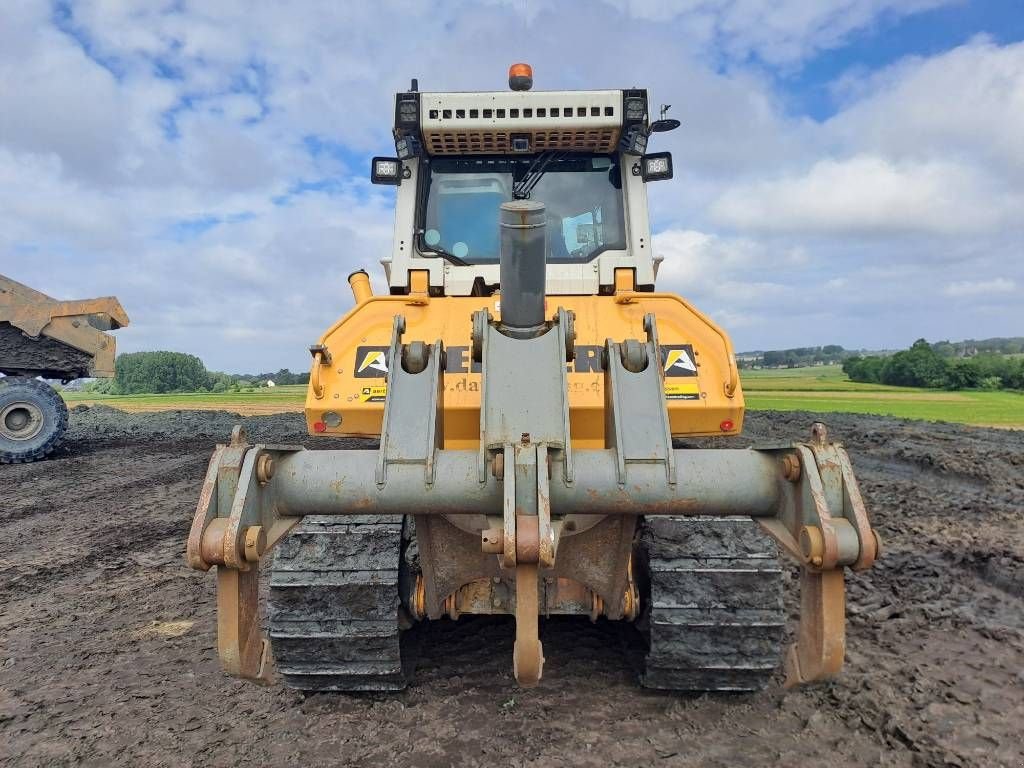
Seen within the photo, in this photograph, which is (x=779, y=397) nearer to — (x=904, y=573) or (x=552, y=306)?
(x=904, y=573)

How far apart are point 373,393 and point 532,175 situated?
2.09m

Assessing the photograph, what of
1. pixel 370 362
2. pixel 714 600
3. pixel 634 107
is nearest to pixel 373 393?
pixel 370 362

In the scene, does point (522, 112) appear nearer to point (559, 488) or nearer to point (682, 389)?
point (682, 389)

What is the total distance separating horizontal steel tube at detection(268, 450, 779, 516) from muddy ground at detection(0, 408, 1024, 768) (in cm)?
137

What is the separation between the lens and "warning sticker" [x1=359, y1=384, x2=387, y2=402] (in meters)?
3.74

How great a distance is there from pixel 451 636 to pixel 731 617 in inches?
76.1

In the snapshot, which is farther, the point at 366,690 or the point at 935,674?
the point at 935,674

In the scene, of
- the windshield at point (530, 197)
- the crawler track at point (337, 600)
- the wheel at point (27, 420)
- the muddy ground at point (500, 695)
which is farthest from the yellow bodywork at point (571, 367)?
the wheel at point (27, 420)

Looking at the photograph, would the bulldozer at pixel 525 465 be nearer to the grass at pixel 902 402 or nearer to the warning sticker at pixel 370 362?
the warning sticker at pixel 370 362

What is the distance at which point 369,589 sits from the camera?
129 inches

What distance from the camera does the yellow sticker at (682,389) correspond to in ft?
A: 12.1

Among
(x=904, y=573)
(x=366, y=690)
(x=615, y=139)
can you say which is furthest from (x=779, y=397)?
(x=366, y=690)

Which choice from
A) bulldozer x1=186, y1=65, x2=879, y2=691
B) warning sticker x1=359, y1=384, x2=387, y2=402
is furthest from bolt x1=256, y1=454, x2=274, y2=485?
warning sticker x1=359, y1=384, x2=387, y2=402

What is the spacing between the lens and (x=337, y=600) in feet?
10.8
